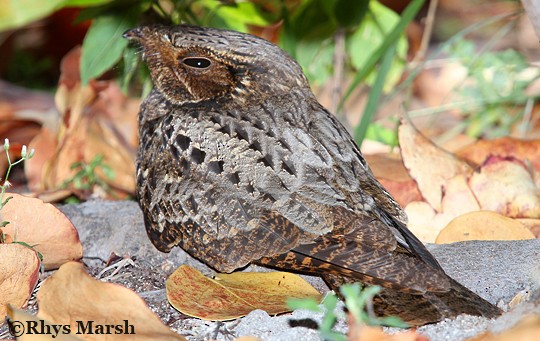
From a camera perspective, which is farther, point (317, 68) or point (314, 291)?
point (317, 68)

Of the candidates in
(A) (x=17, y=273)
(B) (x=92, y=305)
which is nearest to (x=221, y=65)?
(A) (x=17, y=273)

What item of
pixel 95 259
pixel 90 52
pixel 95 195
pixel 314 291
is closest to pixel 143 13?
pixel 90 52

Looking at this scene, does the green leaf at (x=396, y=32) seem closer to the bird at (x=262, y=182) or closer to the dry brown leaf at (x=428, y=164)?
the dry brown leaf at (x=428, y=164)

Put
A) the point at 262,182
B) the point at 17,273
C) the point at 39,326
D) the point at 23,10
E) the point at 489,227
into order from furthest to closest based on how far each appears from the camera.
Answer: the point at 23,10 → the point at 489,227 → the point at 262,182 → the point at 17,273 → the point at 39,326

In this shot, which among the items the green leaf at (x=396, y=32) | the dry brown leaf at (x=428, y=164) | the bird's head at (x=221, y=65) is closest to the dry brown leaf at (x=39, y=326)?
the bird's head at (x=221, y=65)

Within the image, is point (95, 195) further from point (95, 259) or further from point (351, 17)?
point (351, 17)

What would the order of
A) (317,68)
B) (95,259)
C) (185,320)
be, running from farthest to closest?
(317,68) → (95,259) → (185,320)

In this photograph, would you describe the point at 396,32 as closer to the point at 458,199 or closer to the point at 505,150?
the point at 505,150
